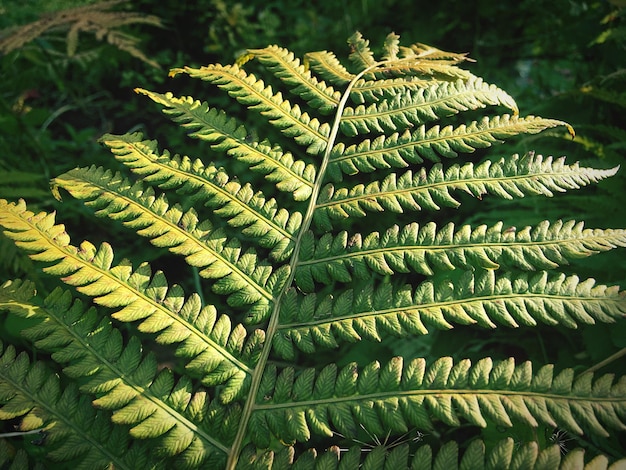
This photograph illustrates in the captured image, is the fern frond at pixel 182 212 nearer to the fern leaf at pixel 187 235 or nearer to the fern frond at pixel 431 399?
the fern leaf at pixel 187 235

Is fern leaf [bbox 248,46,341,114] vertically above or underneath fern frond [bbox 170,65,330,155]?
above

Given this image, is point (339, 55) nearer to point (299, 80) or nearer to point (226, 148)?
point (299, 80)

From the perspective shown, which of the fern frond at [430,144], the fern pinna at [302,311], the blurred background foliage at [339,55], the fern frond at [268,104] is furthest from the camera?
the blurred background foliage at [339,55]

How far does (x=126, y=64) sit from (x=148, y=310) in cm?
358

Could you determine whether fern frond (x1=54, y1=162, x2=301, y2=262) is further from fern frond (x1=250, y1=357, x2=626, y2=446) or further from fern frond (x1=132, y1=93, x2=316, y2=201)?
fern frond (x1=250, y1=357, x2=626, y2=446)

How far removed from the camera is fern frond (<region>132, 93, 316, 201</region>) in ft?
4.20

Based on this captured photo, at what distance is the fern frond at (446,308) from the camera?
1021 mm

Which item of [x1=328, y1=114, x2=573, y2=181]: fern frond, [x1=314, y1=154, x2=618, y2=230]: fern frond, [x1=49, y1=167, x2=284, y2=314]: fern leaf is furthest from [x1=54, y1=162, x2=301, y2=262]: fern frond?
[x1=328, y1=114, x2=573, y2=181]: fern frond

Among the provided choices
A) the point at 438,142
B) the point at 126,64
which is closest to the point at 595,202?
the point at 438,142

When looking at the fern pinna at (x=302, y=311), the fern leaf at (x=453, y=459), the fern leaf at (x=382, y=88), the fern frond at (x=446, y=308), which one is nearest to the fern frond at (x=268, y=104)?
Answer: the fern pinna at (x=302, y=311)

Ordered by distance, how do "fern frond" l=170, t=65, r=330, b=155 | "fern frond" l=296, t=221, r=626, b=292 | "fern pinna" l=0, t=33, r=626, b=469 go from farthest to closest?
"fern frond" l=170, t=65, r=330, b=155 → "fern frond" l=296, t=221, r=626, b=292 → "fern pinna" l=0, t=33, r=626, b=469

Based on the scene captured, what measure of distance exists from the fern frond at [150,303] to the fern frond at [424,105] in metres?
0.64

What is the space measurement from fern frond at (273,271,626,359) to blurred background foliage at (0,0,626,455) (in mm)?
417

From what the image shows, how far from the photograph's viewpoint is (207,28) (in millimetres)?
3896
